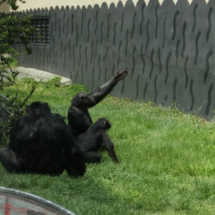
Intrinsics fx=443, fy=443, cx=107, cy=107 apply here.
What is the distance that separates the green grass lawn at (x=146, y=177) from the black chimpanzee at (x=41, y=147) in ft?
0.48

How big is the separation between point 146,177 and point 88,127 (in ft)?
4.98

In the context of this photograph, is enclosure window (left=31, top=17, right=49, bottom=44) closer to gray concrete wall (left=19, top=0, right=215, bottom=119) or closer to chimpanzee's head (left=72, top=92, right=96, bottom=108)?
gray concrete wall (left=19, top=0, right=215, bottom=119)

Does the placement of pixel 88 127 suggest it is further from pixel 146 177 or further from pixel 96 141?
pixel 146 177

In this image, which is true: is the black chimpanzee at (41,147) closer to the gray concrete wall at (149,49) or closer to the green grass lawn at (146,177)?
the green grass lawn at (146,177)

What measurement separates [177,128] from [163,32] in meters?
2.92

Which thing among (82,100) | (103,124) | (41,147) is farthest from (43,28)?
(41,147)

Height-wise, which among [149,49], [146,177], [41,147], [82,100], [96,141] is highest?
[149,49]

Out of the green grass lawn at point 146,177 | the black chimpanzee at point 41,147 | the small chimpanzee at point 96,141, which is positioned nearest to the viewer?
the green grass lawn at point 146,177

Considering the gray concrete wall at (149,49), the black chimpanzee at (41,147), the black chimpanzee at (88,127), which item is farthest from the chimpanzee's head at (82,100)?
the gray concrete wall at (149,49)

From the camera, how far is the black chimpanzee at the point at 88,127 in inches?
245

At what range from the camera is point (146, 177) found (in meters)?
5.51

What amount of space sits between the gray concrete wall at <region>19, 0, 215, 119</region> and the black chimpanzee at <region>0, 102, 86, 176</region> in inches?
165

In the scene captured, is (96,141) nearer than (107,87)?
Yes

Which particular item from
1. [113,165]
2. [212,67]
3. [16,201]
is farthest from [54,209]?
[212,67]
